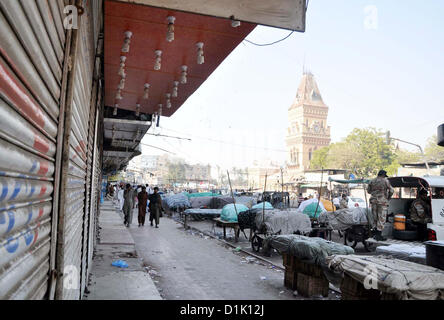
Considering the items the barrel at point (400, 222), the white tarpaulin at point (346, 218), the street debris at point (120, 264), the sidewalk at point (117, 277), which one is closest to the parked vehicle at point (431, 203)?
the barrel at point (400, 222)

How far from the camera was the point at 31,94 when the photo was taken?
1463 mm

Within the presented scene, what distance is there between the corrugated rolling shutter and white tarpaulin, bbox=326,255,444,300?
146 inches

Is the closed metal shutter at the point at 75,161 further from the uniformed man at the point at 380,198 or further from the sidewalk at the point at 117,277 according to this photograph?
the uniformed man at the point at 380,198

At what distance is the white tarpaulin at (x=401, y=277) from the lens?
3.98m

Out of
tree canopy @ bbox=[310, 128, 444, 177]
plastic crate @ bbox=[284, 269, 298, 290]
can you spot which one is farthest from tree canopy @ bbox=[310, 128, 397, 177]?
plastic crate @ bbox=[284, 269, 298, 290]

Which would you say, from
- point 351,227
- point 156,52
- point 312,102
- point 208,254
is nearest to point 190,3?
point 156,52

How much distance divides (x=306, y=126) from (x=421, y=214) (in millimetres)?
94388

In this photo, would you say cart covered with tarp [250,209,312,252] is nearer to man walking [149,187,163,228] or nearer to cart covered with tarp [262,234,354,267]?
cart covered with tarp [262,234,354,267]

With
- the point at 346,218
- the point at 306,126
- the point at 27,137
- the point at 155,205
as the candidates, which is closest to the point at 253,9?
the point at 27,137

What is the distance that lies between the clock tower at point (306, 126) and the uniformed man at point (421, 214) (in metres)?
86.5

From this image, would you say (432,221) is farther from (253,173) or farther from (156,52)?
(253,173)

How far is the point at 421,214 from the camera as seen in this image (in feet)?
33.3

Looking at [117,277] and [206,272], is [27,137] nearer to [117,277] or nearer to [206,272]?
[117,277]

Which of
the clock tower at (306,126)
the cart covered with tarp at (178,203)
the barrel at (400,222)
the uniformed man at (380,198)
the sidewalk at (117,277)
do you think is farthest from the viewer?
the clock tower at (306,126)
